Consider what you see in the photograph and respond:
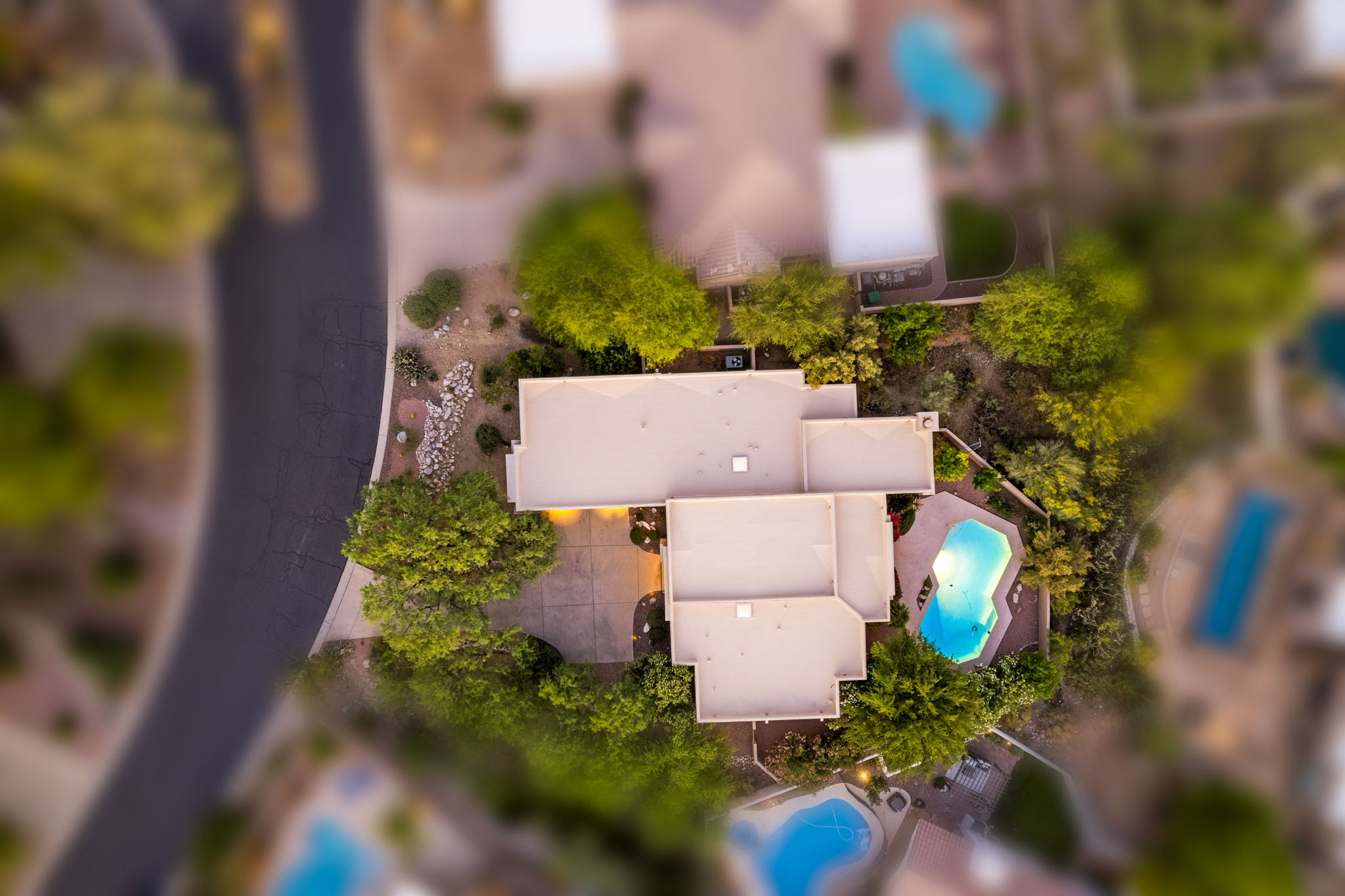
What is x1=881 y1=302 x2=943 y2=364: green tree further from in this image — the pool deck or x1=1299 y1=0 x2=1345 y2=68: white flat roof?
x1=1299 y1=0 x2=1345 y2=68: white flat roof

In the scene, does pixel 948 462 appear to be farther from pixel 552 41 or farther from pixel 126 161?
pixel 126 161

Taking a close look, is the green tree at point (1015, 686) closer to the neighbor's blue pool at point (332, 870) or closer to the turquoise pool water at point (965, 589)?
the turquoise pool water at point (965, 589)

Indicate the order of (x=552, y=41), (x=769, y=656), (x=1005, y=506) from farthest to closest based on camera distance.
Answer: (x=1005, y=506)
(x=769, y=656)
(x=552, y=41)

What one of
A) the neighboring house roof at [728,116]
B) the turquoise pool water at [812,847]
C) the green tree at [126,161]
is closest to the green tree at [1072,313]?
the neighboring house roof at [728,116]

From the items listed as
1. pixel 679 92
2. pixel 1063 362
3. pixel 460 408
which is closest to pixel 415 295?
pixel 460 408

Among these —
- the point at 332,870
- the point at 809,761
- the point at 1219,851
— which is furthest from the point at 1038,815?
the point at 332,870
